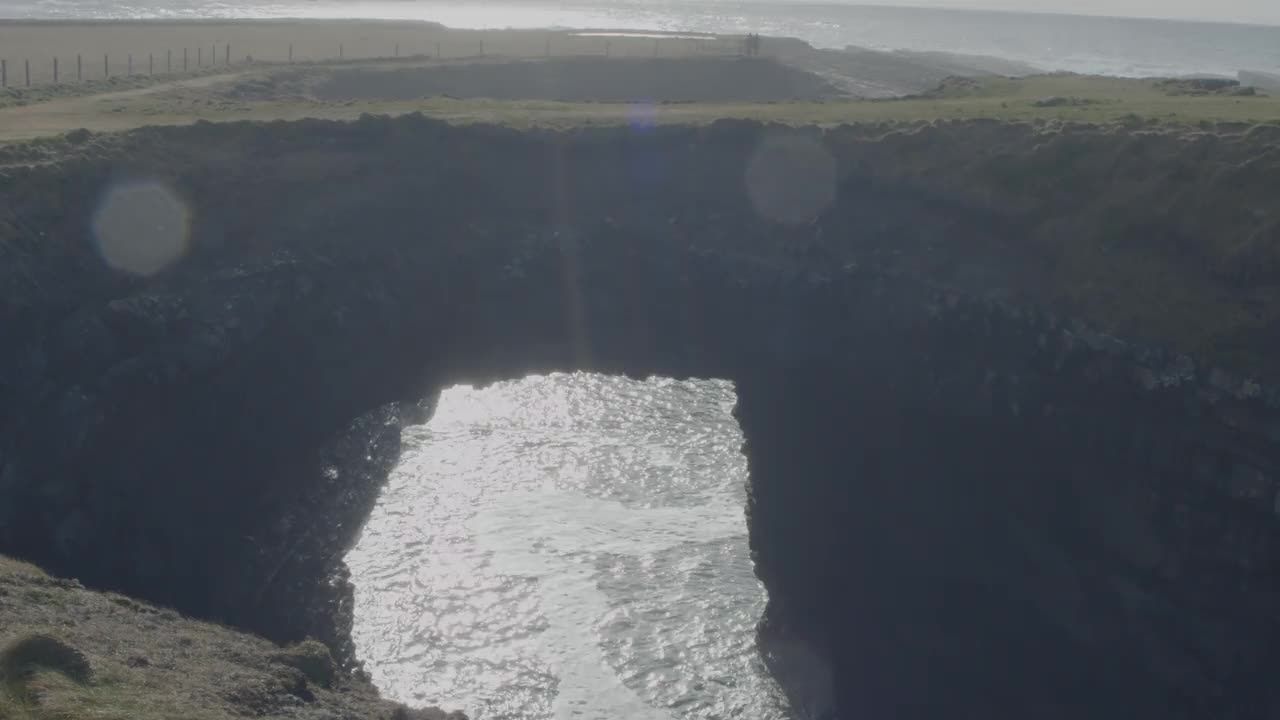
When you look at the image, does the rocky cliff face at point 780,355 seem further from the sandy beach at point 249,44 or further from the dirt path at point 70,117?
the sandy beach at point 249,44

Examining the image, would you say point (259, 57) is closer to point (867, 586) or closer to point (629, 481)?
point (629, 481)

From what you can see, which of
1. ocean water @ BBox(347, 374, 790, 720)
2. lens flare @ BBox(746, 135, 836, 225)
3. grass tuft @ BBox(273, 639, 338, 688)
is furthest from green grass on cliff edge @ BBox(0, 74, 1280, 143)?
grass tuft @ BBox(273, 639, 338, 688)

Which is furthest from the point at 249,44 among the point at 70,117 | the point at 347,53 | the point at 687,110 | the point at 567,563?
the point at 567,563

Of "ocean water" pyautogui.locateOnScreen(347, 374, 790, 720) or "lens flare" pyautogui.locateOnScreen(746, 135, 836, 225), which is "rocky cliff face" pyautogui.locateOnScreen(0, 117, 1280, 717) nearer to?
"lens flare" pyautogui.locateOnScreen(746, 135, 836, 225)

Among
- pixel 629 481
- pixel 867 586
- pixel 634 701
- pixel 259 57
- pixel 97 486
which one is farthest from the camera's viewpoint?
pixel 259 57

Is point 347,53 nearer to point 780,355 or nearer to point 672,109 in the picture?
point 672,109

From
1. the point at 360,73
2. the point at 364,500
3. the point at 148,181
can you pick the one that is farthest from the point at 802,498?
the point at 360,73
